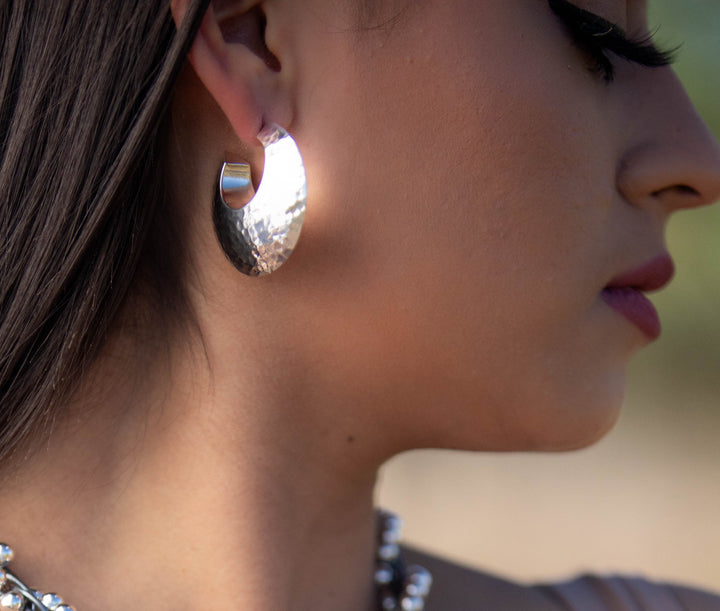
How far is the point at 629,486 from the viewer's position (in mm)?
5684

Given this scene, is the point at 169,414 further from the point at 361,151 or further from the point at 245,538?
the point at 361,151

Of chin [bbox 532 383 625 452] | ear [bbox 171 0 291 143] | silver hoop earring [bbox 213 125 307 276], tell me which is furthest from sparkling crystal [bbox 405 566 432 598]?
ear [bbox 171 0 291 143]

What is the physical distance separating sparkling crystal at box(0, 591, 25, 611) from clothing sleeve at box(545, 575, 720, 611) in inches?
36.4

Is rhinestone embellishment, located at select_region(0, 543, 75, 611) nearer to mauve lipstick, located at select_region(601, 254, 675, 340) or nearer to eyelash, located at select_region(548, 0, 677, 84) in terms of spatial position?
mauve lipstick, located at select_region(601, 254, 675, 340)

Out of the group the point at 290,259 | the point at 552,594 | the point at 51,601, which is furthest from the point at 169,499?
the point at 552,594

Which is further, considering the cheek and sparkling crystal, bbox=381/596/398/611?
sparkling crystal, bbox=381/596/398/611

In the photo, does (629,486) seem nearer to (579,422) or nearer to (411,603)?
(411,603)

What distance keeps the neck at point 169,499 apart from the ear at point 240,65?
34 cm

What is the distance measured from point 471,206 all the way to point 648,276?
0.32 m

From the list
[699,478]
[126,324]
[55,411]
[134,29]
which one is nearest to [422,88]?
[134,29]

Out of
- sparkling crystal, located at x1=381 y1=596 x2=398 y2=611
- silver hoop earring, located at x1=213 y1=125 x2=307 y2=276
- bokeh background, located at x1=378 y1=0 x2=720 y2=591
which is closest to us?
silver hoop earring, located at x1=213 y1=125 x2=307 y2=276

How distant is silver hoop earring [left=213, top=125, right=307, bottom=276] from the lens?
1.08 m

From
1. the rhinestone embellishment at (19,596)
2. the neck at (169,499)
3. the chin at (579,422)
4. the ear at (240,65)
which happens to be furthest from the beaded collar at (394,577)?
the ear at (240,65)

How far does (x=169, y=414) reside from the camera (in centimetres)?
121
